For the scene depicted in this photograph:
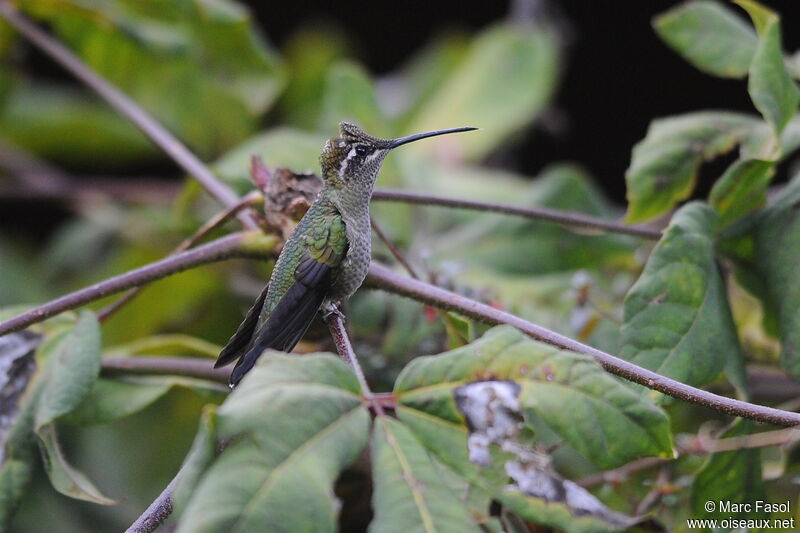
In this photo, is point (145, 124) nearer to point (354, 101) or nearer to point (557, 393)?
point (354, 101)

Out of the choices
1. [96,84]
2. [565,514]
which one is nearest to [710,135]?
[565,514]

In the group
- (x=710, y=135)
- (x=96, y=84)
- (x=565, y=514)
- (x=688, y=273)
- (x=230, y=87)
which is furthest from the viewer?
(x=230, y=87)

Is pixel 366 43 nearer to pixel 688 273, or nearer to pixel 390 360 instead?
pixel 390 360

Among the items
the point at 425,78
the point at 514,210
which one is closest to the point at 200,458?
the point at 514,210

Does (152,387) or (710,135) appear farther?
(710,135)

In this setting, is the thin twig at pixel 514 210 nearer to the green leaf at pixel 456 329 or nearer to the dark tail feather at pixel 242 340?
the green leaf at pixel 456 329

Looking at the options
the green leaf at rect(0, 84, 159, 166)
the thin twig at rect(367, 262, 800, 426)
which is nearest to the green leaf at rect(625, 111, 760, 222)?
the thin twig at rect(367, 262, 800, 426)

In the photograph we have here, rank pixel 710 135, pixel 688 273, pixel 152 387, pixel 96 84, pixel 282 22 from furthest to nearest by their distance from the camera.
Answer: pixel 282 22 < pixel 96 84 < pixel 710 135 < pixel 152 387 < pixel 688 273

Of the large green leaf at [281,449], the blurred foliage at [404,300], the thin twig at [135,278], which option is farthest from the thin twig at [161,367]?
the large green leaf at [281,449]
